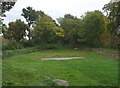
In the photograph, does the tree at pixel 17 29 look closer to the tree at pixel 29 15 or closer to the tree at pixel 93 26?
the tree at pixel 29 15

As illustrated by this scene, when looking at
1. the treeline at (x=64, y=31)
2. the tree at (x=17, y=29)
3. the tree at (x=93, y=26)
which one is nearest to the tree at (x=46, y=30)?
the treeline at (x=64, y=31)

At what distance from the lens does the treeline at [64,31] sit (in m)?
20.4

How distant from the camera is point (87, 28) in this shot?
69.1 ft

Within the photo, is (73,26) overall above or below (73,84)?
above

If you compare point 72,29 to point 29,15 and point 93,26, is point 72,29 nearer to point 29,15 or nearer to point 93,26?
point 93,26

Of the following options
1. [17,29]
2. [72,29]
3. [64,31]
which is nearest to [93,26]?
[72,29]

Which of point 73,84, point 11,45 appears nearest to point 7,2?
point 73,84

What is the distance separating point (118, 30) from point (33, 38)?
750 inches

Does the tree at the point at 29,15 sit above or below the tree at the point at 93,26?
above

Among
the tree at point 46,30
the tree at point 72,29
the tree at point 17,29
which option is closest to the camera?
the tree at point 72,29

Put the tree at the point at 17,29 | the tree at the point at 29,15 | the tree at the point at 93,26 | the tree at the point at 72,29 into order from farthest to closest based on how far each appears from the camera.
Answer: the tree at the point at 29,15
the tree at the point at 17,29
the tree at the point at 72,29
the tree at the point at 93,26

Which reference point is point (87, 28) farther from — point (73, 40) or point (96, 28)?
point (73, 40)

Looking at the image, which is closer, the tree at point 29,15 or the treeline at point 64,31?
the treeline at point 64,31

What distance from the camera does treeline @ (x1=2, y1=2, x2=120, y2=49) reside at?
20.4 m
